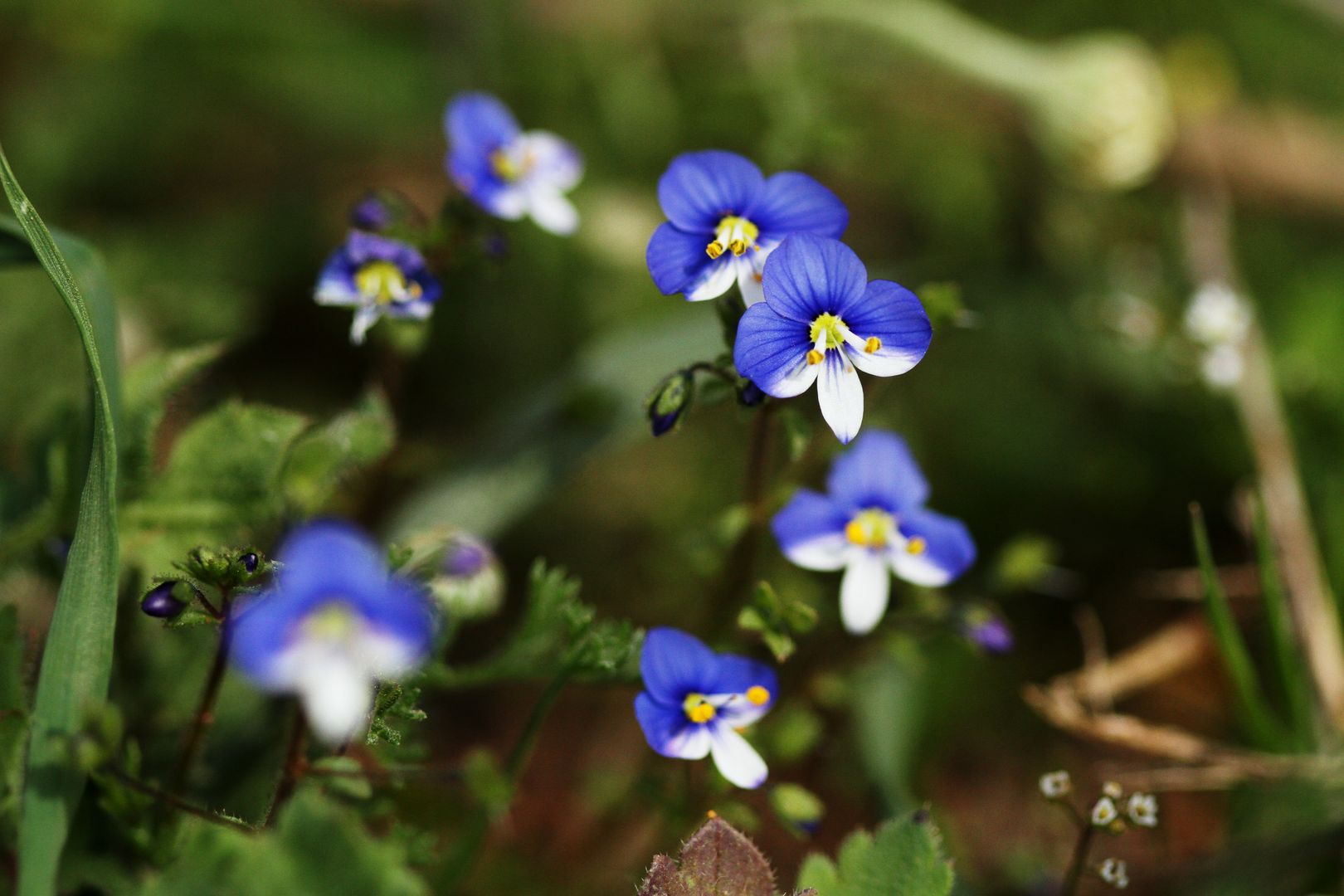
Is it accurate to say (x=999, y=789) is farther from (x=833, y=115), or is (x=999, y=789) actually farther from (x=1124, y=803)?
(x=833, y=115)

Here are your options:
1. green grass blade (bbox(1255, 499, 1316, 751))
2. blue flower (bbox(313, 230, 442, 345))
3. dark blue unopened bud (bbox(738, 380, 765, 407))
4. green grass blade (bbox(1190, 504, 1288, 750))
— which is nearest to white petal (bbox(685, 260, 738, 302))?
dark blue unopened bud (bbox(738, 380, 765, 407))

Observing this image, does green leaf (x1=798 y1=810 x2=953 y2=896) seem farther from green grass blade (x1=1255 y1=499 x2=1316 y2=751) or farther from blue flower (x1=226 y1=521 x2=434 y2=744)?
green grass blade (x1=1255 y1=499 x2=1316 y2=751)

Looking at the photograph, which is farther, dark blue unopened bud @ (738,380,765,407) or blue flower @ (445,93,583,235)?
blue flower @ (445,93,583,235)

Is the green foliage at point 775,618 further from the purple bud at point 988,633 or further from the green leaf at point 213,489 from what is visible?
the green leaf at point 213,489

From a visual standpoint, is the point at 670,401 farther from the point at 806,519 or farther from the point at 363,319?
the point at 363,319

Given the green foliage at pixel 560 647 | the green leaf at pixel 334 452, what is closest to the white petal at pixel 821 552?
the green foliage at pixel 560 647
